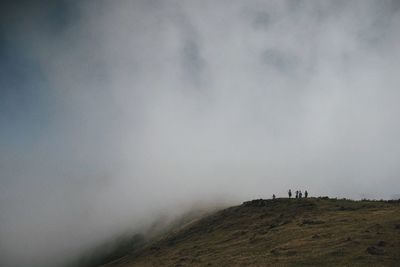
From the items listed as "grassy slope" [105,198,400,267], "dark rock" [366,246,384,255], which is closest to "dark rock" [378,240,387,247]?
"grassy slope" [105,198,400,267]

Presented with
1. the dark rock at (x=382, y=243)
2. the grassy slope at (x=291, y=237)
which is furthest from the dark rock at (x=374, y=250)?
the dark rock at (x=382, y=243)

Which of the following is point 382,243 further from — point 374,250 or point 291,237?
point 291,237

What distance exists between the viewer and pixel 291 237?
174ft

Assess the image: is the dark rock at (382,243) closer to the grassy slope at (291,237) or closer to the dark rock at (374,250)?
the grassy slope at (291,237)

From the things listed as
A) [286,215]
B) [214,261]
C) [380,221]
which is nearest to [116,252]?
[286,215]

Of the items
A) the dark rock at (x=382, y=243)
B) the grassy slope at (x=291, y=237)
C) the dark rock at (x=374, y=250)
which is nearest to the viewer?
the dark rock at (x=374, y=250)

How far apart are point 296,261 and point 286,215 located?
111 feet

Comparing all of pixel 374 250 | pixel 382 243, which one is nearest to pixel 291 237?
pixel 382 243

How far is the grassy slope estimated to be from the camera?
128ft

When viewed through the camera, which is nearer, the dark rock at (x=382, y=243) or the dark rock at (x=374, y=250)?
the dark rock at (x=374, y=250)

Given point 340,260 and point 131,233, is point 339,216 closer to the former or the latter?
point 340,260

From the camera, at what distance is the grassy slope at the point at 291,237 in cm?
3900

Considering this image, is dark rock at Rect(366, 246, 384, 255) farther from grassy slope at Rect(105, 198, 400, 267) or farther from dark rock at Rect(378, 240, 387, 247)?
dark rock at Rect(378, 240, 387, 247)

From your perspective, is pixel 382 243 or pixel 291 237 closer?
pixel 382 243
